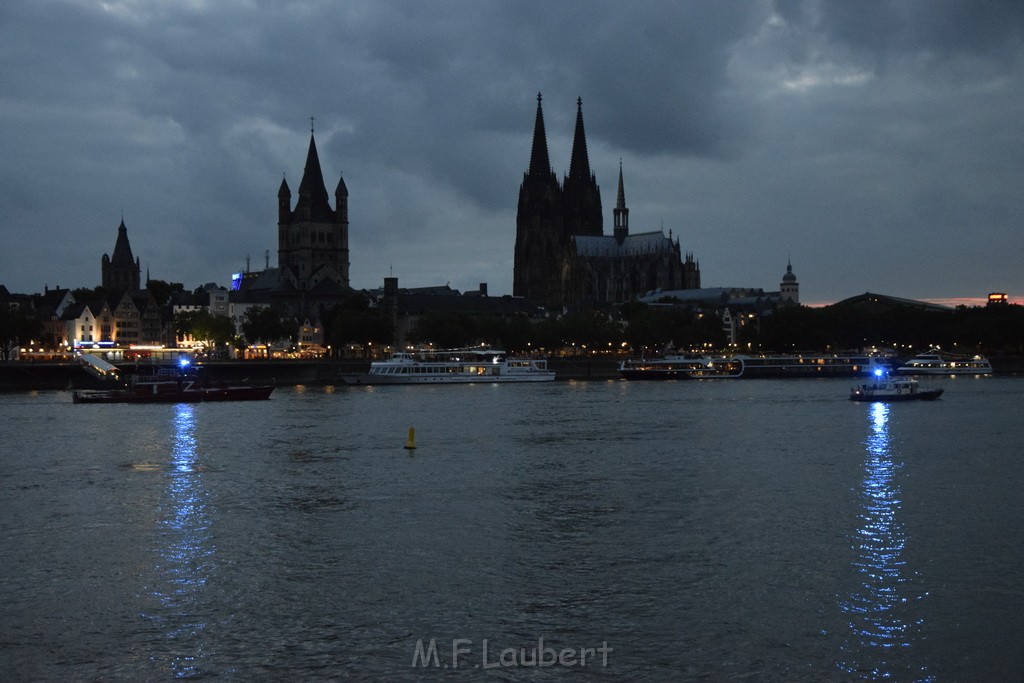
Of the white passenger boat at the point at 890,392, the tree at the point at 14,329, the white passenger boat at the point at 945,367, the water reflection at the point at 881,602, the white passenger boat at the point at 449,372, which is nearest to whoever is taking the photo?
the water reflection at the point at 881,602

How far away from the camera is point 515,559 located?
24.1 metres

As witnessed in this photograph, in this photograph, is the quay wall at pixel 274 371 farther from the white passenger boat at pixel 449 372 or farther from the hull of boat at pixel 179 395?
the hull of boat at pixel 179 395

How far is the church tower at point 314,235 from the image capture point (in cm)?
19012

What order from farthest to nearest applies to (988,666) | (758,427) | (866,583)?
(758,427), (866,583), (988,666)

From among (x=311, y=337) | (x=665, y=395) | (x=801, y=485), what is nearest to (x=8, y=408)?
(x=665, y=395)

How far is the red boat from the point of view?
84.0m

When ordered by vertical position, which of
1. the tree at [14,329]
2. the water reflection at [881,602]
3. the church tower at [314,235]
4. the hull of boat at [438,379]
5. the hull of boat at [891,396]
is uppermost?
the church tower at [314,235]

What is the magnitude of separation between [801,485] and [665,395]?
57225mm

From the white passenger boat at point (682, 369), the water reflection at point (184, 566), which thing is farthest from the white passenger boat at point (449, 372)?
the water reflection at point (184, 566)

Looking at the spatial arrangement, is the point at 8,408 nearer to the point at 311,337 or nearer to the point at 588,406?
the point at 588,406

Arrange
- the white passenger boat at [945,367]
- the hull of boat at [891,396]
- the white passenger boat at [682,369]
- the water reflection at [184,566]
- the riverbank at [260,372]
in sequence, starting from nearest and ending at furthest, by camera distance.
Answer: the water reflection at [184,566]
the hull of boat at [891,396]
the riverbank at [260,372]
the white passenger boat at [682,369]
the white passenger boat at [945,367]

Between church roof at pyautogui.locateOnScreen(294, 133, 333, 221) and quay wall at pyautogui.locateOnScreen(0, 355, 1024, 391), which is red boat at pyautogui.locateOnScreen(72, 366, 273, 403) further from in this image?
→ church roof at pyautogui.locateOnScreen(294, 133, 333, 221)

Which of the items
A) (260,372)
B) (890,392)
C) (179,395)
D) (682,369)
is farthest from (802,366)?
(179,395)

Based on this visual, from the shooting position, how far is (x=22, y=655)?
17.6 meters
